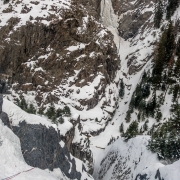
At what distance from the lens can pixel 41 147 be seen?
23953 mm

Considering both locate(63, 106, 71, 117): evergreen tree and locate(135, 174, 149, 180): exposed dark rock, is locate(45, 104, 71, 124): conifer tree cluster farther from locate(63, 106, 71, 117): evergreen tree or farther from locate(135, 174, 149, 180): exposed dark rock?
locate(135, 174, 149, 180): exposed dark rock

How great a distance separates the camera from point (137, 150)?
119 ft

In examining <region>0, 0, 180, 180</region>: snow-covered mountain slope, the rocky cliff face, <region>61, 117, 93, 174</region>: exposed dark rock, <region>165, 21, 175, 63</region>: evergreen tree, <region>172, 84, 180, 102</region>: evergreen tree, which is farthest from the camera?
<region>165, 21, 175, 63</region>: evergreen tree

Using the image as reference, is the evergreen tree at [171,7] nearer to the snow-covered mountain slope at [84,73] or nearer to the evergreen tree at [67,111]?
the snow-covered mountain slope at [84,73]

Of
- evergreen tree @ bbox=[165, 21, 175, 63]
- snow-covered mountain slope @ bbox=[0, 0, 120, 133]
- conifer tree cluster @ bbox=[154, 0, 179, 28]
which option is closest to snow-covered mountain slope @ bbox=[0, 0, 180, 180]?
snow-covered mountain slope @ bbox=[0, 0, 120, 133]

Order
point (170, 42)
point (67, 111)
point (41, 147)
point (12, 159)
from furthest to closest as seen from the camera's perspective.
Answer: point (170, 42)
point (67, 111)
point (41, 147)
point (12, 159)

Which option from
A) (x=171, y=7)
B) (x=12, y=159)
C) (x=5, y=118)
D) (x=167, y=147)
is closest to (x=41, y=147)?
(x=5, y=118)

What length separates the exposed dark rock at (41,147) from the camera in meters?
22.2

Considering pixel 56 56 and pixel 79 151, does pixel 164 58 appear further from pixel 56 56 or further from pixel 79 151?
pixel 79 151

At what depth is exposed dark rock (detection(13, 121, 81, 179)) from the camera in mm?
22234

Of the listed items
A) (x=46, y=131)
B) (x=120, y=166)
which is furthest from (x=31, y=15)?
(x=46, y=131)

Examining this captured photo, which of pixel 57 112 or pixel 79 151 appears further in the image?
pixel 57 112

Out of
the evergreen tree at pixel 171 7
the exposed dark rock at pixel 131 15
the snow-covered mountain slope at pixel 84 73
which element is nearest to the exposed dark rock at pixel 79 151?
the snow-covered mountain slope at pixel 84 73

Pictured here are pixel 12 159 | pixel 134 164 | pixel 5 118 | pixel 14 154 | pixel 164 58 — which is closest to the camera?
pixel 12 159
